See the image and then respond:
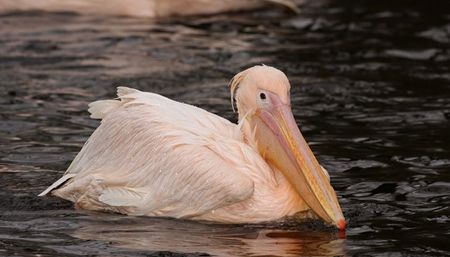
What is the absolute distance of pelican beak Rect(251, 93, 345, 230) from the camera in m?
5.62

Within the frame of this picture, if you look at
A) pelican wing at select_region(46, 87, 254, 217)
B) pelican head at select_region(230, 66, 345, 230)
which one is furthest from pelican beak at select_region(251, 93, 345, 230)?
pelican wing at select_region(46, 87, 254, 217)

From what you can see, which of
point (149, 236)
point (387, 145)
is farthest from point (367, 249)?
point (387, 145)

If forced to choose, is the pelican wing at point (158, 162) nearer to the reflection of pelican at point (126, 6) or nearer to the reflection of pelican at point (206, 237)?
the reflection of pelican at point (206, 237)

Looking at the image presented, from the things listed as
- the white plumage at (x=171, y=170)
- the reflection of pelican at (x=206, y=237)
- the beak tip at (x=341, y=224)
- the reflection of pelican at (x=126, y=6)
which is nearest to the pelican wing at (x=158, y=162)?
the white plumage at (x=171, y=170)

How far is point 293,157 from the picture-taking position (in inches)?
230

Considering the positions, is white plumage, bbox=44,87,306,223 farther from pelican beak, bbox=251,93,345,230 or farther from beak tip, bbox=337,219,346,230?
beak tip, bbox=337,219,346,230

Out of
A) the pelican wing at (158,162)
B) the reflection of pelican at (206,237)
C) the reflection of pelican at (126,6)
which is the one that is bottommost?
the reflection of pelican at (206,237)

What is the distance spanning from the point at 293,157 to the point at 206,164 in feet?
1.35

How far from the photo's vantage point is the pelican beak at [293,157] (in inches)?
221

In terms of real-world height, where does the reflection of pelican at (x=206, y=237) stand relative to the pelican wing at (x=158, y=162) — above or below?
below

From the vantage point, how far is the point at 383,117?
810 cm

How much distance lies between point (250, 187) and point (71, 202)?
102 centimetres

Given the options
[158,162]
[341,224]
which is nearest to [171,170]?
[158,162]

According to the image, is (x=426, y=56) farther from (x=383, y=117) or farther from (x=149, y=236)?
(x=149, y=236)
